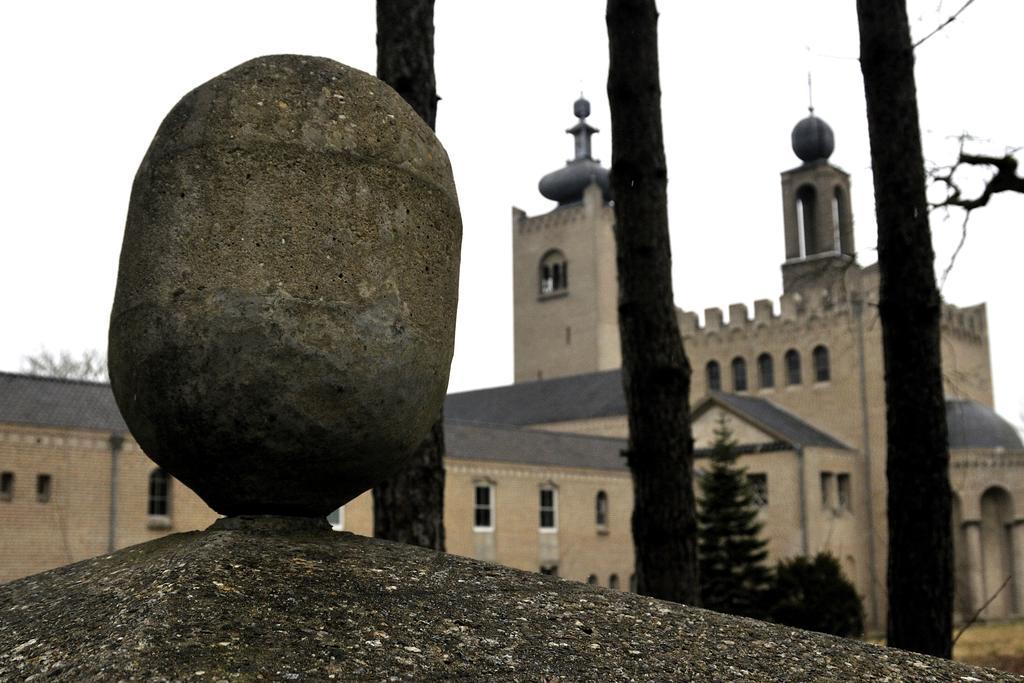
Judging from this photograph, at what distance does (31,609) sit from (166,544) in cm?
58

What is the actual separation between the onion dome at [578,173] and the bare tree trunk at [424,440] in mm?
64233

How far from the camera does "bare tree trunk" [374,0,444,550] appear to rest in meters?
8.00

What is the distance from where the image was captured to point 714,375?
51.9 m

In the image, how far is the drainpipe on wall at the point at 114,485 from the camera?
25.9 meters

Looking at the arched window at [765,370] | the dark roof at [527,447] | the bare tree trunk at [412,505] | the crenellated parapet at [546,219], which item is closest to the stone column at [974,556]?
the arched window at [765,370]

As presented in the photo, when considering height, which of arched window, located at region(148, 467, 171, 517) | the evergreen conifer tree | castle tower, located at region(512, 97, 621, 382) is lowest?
the evergreen conifer tree

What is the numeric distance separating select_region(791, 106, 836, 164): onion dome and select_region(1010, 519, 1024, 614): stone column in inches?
874

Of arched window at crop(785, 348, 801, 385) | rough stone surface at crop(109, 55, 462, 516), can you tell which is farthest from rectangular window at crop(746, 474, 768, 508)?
rough stone surface at crop(109, 55, 462, 516)

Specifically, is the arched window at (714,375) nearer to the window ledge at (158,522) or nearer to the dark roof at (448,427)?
the dark roof at (448,427)

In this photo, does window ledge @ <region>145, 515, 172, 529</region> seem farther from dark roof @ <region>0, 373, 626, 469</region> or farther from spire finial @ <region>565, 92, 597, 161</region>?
spire finial @ <region>565, 92, 597, 161</region>

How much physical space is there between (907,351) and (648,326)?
6.24 ft

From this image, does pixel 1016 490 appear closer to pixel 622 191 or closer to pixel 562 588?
pixel 622 191

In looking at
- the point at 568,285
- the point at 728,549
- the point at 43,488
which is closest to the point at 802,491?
the point at 728,549

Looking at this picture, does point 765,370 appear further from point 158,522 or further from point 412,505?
point 412,505
